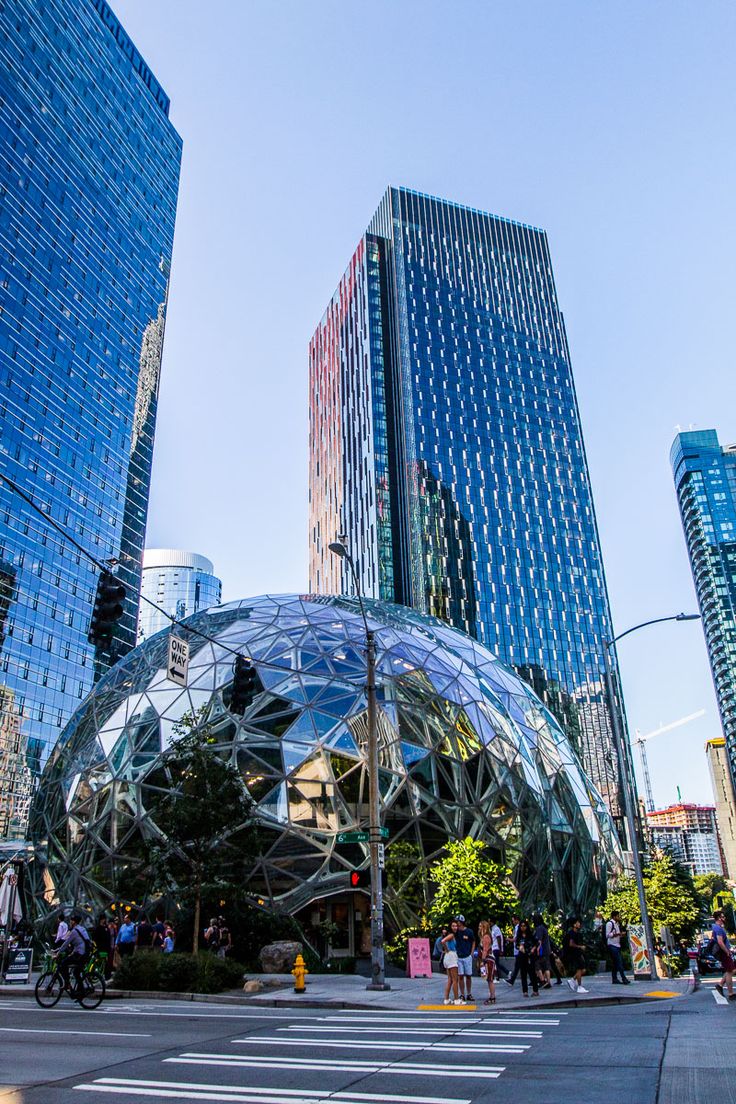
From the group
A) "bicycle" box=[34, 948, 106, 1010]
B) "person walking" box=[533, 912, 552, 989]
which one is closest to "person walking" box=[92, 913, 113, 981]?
"bicycle" box=[34, 948, 106, 1010]

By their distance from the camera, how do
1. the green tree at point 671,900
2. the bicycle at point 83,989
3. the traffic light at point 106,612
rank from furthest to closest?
the green tree at point 671,900, the bicycle at point 83,989, the traffic light at point 106,612

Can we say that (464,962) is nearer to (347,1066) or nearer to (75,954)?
(75,954)

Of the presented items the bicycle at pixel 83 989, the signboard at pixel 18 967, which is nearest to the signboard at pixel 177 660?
the bicycle at pixel 83 989

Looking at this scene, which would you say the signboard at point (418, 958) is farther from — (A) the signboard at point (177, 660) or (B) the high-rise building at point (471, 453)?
(B) the high-rise building at point (471, 453)

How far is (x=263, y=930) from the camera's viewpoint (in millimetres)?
25453

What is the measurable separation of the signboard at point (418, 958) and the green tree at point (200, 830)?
5542mm

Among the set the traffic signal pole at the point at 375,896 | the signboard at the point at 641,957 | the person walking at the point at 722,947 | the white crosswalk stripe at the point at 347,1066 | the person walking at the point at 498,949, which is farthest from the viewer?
the signboard at the point at 641,957

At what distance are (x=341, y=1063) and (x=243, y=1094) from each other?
2.17m

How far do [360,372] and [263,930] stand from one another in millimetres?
Result: 138557

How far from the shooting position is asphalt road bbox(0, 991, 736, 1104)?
747cm

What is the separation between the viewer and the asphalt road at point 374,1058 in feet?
24.5

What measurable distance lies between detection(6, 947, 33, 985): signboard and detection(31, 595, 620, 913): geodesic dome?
11.4 ft

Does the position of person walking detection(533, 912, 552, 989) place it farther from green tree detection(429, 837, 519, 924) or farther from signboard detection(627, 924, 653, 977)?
signboard detection(627, 924, 653, 977)

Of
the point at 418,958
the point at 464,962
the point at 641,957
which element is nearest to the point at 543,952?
the point at 464,962
